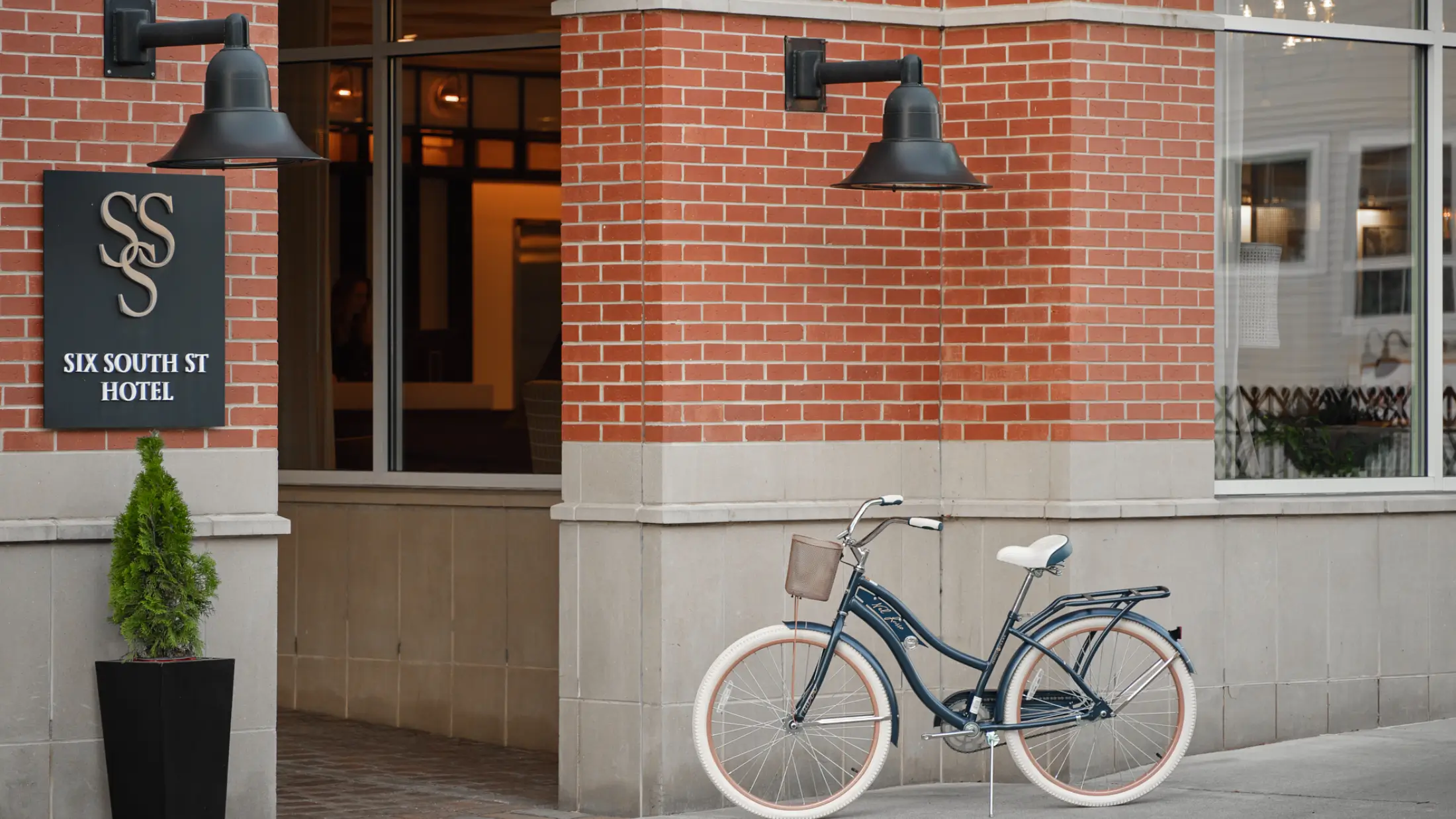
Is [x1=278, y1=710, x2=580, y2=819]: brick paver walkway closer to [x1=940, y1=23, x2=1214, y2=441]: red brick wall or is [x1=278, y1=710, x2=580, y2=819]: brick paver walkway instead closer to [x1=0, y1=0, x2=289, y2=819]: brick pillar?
[x1=0, y1=0, x2=289, y2=819]: brick pillar

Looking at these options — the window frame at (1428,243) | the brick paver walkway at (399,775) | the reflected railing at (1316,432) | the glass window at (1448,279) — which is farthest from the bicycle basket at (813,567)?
the glass window at (1448,279)

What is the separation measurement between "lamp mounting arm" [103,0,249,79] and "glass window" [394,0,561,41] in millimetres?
2780

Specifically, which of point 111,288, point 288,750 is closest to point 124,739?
point 111,288

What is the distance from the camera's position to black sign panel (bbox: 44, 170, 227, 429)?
6844mm

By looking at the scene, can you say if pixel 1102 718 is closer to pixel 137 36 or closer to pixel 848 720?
pixel 848 720

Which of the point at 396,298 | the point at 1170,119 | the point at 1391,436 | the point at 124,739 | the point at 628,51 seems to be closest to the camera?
the point at 124,739

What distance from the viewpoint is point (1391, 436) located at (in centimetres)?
916

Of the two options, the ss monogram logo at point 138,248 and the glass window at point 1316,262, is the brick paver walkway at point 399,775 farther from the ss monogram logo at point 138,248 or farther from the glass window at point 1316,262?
the glass window at point 1316,262

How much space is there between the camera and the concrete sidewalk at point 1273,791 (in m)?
7.23

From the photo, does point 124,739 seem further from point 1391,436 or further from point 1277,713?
point 1391,436

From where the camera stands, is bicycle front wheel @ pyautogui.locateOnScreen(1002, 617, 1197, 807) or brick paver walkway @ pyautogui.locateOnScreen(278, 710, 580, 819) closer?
bicycle front wheel @ pyautogui.locateOnScreen(1002, 617, 1197, 807)

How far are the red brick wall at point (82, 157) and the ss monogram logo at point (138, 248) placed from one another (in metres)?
0.12

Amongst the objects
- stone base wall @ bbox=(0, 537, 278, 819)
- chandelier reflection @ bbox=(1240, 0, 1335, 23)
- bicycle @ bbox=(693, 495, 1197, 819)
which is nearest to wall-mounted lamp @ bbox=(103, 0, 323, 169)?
stone base wall @ bbox=(0, 537, 278, 819)

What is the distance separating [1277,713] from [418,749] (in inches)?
160
